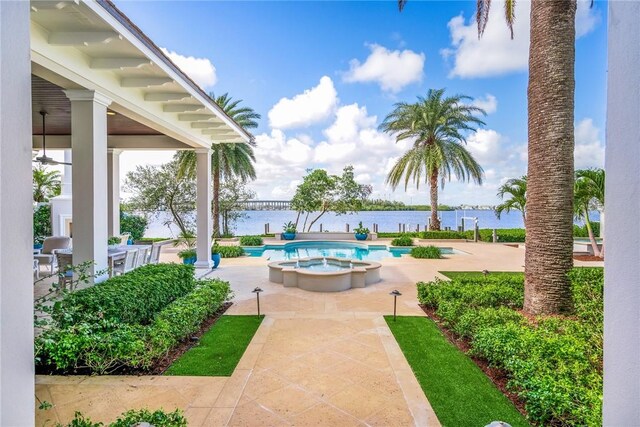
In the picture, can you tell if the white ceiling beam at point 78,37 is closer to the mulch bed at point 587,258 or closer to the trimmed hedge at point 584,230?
the mulch bed at point 587,258

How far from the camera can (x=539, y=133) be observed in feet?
17.4

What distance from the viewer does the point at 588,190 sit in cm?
1261

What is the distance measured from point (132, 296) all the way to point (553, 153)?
6740 mm

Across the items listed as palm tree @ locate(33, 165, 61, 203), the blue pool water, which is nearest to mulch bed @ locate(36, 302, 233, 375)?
the blue pool water

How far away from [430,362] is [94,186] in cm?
577

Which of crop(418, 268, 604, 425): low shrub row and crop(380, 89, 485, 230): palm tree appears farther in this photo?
crop(380, 89, 485, 230): palm tree

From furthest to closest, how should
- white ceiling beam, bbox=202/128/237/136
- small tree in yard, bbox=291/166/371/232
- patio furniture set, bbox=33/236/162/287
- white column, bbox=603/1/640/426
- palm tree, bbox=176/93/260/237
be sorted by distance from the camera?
small tree in yard, bbox=291/166/371/232, palm tree, bbox=176/93/260/237, white ceiling beam, bbox=202/128/237/136, patio furniture set, bbox=33/236/162/287, white column, bbox=603/1/640/426

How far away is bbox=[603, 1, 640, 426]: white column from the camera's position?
4.54 feet

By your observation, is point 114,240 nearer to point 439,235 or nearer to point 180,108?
point 180,108

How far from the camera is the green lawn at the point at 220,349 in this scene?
430cm

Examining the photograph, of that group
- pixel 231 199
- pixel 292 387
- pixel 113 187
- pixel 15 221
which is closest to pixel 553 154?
pixel 292 387

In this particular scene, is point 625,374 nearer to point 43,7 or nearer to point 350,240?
point 43,7

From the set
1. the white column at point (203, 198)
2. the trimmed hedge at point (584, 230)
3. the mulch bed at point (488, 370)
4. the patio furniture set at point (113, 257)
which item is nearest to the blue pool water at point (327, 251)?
the white column at point (203, 198)

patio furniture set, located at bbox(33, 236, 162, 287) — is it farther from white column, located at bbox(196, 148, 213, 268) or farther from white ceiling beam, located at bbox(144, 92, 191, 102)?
white ceiling beam, located at bbox(144, 92, 191, 102)
